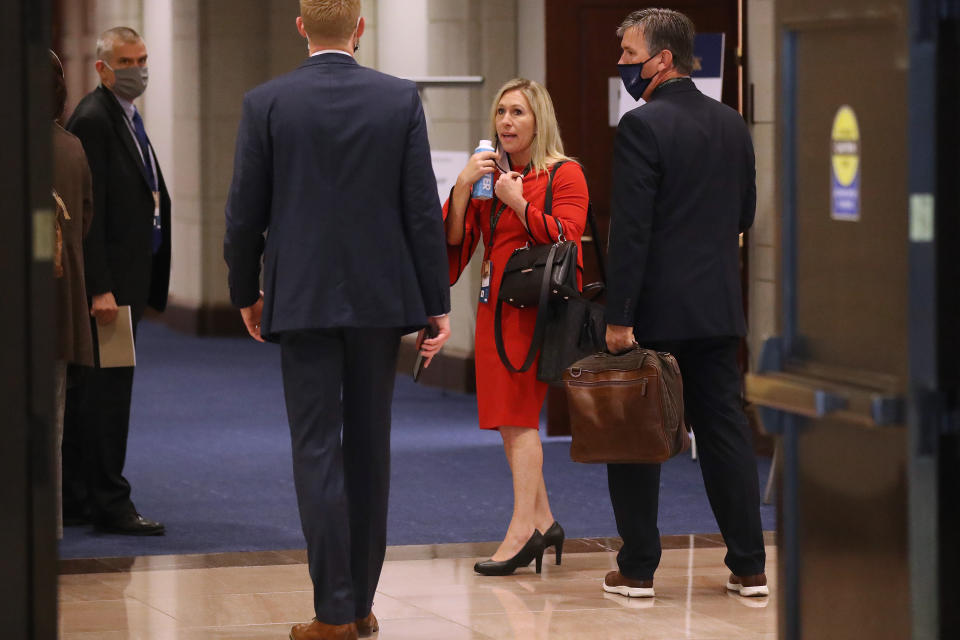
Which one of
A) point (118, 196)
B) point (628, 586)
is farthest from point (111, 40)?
point (628, 586)

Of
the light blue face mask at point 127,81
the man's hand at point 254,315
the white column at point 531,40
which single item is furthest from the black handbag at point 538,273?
the white column at point 531,40

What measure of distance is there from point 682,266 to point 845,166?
1.86 metres

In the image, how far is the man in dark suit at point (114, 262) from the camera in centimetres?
590

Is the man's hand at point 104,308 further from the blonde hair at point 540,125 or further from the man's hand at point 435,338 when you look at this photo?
the man's hand at point 435,338

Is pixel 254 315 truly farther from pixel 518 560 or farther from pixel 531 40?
pixel 531 40

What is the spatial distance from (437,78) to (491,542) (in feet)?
14.4

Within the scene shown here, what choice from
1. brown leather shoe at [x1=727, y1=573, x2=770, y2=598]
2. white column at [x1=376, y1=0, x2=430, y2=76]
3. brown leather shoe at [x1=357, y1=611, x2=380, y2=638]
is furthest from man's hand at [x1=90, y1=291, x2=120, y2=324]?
white column at [x1=376, y1=0, x2=430, y2=76]

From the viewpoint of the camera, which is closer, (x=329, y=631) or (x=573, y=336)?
(x=329, y=631)

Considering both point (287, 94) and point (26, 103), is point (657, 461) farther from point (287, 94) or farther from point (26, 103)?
point (26, 103)

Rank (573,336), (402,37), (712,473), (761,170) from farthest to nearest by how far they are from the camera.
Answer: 1. (402,37)
2. (761,170)
3. (573,336)
4. (712,473)

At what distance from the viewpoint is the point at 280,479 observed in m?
7.33

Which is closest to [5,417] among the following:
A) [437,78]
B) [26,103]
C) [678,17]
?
[26,103]

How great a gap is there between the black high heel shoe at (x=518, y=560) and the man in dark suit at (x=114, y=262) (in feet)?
4.77

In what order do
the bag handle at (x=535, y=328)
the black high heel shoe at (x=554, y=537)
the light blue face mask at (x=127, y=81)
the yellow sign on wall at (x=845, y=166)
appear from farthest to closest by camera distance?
the light blue face mask at (x=127, y=81) < the black high heel shoe at (x=554, y=537) < the bag handle at (x=535, y=328) < the yellow sign on wall at (x=845, y=166)
